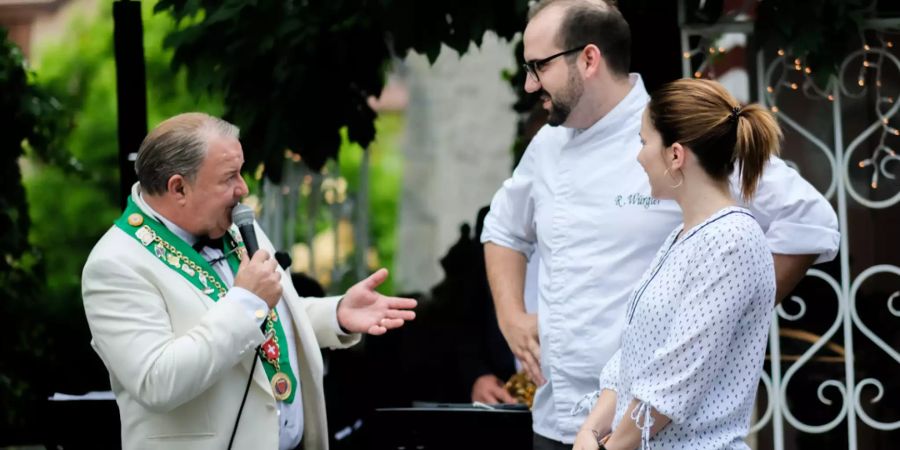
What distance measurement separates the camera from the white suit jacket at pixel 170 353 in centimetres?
332

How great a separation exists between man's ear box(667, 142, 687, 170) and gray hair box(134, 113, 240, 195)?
1.10 meters

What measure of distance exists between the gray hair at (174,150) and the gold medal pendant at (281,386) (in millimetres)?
537

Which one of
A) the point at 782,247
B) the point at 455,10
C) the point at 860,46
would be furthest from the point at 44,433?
the point at 860,46

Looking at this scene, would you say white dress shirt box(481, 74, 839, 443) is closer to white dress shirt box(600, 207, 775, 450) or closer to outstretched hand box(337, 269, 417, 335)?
outstretched hand box(337, 269, 417, 335)

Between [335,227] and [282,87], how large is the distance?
1413 mm

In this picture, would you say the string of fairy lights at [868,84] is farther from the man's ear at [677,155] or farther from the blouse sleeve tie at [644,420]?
the blouse sleeve tie at [644,420]

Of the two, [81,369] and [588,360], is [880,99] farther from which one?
[81,369]

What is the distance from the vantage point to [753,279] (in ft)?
9.77

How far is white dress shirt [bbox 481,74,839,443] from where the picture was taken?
372cm

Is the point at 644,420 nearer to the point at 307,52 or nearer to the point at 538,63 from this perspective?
the point at 538,63

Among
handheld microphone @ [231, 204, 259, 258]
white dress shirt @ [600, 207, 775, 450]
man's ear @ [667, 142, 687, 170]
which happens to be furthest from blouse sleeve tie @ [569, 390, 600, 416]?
handheld microphone @ [231, 204, 259, 258]

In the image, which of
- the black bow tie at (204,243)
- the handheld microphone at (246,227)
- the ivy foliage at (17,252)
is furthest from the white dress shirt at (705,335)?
the ivy foliage at (17,252)

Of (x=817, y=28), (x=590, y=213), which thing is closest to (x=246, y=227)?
(x=590, y=213)

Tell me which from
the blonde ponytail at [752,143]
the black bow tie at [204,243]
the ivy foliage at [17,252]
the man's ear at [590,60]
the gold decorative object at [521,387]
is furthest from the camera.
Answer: the ivy foliage at [17,252]
